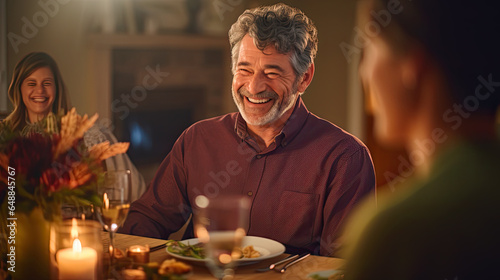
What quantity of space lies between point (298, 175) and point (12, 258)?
95cm

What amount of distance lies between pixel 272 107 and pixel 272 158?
7.5 inches

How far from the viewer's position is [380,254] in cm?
52

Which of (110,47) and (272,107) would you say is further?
(110,47)

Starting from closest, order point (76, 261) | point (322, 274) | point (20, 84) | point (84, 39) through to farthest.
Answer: point (76, 261) → point (322, 274) → point (20, 84) → point (84, 39)

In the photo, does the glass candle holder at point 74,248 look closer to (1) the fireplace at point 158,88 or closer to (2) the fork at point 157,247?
(2) the fork at point 157,247

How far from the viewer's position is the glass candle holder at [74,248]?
Result: 923 millimetres

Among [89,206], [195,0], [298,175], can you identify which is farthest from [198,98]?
[89,206]

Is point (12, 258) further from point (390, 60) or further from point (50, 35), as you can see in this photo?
point (50, 35)

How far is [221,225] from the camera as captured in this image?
0.82m

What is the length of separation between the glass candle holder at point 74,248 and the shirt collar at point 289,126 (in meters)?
0.92

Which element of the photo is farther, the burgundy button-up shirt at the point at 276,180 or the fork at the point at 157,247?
the burgundy button-up shirt at the point at 276,180

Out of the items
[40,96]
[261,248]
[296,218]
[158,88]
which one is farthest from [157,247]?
[158,88]

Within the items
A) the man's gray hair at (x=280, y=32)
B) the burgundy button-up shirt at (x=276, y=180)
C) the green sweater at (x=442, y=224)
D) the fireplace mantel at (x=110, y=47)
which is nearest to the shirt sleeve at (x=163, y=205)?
the burgundy button-up shirt at (x=276, y=180)

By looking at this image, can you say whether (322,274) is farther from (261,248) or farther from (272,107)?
(272,107)
